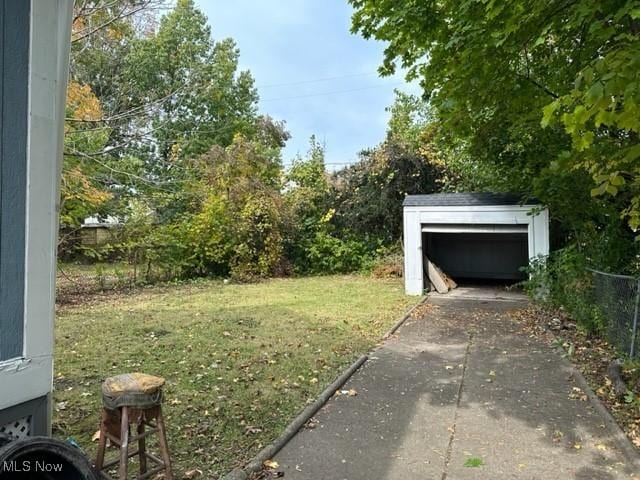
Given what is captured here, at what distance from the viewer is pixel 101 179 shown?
37.9ft

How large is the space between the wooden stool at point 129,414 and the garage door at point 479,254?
11142 mm

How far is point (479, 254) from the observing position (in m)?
14.0

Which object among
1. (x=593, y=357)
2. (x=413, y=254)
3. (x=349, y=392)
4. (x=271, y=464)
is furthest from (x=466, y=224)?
(x=271, y=464)

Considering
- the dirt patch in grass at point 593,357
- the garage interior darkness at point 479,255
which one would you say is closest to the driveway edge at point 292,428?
the dirt patch in grass at point 593,357

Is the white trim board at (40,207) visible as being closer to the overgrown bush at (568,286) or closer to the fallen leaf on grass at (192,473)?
the fallen leaf on grass at (192,473)

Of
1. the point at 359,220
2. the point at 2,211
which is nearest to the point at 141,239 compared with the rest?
the point at 359,220

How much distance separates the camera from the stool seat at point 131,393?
8.09 feet

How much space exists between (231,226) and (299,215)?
2.96 m

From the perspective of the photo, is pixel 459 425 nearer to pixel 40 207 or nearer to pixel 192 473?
pixel 192 473

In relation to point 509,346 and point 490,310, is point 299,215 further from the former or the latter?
point 509,346

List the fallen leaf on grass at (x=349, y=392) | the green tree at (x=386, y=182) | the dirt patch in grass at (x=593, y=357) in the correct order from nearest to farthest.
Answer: the dirt patch in grass at (x=593, y=357) → the fallen leaf on grass at (x=349, y=392) → the green tree at (x=386, y=182)

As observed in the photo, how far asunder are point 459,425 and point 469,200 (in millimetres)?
7775

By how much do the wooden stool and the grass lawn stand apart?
0.44 m

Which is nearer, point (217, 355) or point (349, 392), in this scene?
point (349, 392)
